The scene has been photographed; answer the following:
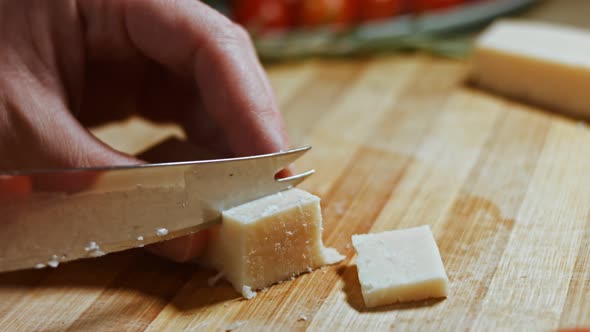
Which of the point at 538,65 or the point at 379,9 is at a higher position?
the point at 379,9

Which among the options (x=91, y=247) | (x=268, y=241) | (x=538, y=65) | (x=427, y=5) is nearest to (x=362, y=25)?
(x=427, y=5)

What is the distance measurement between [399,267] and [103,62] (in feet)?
2.89

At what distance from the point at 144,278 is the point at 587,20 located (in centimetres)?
215

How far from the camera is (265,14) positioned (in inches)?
98.3

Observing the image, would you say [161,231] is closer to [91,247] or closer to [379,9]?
[91,247]

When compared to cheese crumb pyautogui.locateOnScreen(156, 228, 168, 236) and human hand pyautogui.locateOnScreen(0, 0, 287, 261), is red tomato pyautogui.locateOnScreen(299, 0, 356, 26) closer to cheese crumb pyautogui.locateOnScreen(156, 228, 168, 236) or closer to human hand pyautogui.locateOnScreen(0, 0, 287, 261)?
human hand pyautogui.locateOnScreen(0, 0, 287, 261)

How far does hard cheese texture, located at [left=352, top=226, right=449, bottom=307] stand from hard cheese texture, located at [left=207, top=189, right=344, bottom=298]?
10 centimetres

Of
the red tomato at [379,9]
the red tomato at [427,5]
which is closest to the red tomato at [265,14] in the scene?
the red tomato at [379,9]

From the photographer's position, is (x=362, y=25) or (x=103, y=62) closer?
(x=103, y=62)

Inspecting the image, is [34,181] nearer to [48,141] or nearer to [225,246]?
[48,141]

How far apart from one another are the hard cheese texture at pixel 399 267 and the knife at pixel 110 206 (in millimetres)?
271

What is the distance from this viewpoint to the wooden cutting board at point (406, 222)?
4.17ft

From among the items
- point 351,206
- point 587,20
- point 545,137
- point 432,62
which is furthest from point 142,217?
point 587,20

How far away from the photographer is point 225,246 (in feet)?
4.40
